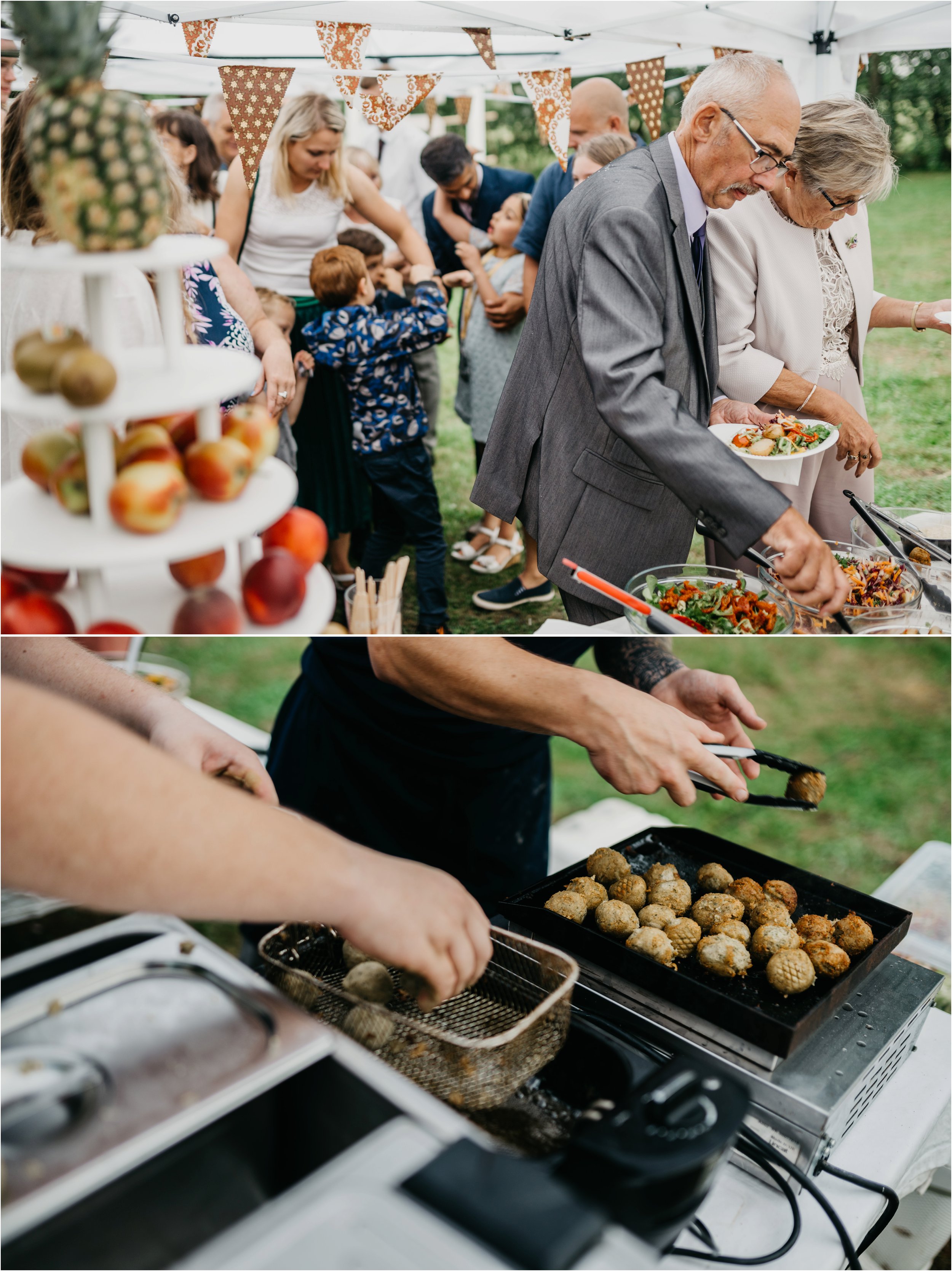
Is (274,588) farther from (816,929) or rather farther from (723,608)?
(816,929)

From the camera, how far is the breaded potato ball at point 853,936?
1215 millimetres

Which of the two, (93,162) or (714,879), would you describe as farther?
(714,879)

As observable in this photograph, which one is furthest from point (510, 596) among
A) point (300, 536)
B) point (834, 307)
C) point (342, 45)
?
point (342, 45)

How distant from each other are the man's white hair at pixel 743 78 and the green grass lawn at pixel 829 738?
4.92 ft

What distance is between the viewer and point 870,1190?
3.59 feet

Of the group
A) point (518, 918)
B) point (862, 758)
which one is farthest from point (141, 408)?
point (862, 758)

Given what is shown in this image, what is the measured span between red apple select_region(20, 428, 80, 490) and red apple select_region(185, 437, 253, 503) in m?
0.10

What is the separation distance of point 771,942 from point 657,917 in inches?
5.5

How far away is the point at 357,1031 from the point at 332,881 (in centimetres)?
24

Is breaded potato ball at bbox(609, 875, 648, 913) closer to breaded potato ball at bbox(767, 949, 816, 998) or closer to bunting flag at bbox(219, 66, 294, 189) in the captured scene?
breaded potato ball at bbox(767, 949, 816, 998)

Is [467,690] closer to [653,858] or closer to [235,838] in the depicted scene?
[653,858]

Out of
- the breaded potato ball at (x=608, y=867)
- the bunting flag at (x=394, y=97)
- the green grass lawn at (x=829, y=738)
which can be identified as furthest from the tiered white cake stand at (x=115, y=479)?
the green grass lawn at (x=829, y=738)

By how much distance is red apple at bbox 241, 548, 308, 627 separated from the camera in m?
1.01

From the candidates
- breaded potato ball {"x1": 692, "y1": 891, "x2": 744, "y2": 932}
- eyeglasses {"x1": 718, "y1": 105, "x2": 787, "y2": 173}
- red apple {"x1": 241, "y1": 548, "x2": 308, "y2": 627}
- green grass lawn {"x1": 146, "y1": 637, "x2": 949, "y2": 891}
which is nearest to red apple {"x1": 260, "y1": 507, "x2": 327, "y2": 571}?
red apple {"x1": 241, "y1": 548, "x2": 308, "y2": 627}
